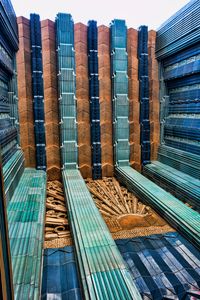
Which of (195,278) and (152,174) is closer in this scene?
(195,278)

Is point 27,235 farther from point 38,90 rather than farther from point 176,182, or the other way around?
point 38,90

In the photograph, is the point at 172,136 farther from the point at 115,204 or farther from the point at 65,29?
the point at 65,29

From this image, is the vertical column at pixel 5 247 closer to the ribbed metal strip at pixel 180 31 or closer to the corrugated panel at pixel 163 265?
the corrugated panel at pixel 163 265

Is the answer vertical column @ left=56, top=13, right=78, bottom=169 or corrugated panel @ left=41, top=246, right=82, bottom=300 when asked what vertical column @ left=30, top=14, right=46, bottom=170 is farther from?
corrugated panel @ left=41, top=246, right=82, bottom=300

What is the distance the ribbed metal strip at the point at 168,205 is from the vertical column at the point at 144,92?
308 cm

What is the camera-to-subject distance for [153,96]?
65.8ft

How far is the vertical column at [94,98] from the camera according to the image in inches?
744

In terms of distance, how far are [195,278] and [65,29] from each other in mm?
18270

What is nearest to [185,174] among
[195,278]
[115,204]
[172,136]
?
[172,136]

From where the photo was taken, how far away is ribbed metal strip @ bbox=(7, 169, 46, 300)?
7.31 meters

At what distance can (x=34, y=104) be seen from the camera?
18.2m

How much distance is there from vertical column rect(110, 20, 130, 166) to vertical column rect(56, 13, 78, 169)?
3352 mm

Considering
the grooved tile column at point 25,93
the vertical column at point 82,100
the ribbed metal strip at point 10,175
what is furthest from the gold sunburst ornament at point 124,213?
the grooved tile column at point 25,93

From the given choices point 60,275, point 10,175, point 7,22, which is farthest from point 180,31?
point 60,275
